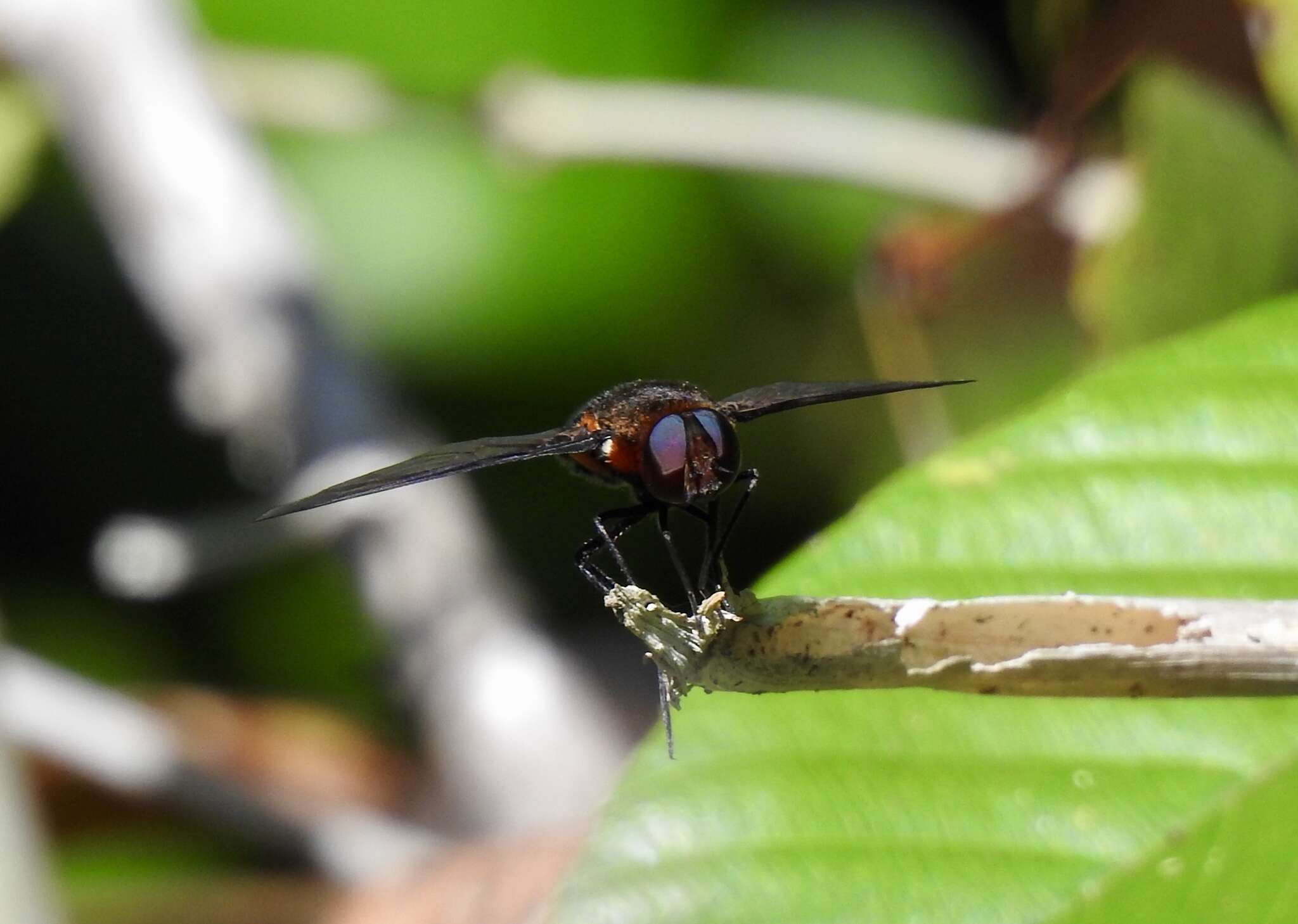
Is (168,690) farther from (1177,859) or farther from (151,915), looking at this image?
(1177,859)

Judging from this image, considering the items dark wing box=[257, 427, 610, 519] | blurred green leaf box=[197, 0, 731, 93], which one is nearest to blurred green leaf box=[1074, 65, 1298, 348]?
dark wing box=[257, 427, 610, 519]

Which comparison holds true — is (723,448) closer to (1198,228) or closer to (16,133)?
(1198,228)

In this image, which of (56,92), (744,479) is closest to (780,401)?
(744,479)

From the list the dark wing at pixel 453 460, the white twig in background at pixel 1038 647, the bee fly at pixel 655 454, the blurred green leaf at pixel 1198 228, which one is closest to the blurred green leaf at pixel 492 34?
the blurred green leaf at pixel 1198 228

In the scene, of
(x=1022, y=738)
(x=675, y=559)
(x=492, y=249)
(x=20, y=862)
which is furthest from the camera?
(x=492, y=249)

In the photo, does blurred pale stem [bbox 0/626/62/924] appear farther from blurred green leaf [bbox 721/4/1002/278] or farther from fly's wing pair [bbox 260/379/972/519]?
blurred green leaf [bbox 721/4/1002/278]

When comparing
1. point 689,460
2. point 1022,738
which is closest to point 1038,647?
point 1022,738

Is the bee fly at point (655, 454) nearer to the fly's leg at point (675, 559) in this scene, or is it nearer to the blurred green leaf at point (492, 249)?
the fly's leg at point (675, 559)
